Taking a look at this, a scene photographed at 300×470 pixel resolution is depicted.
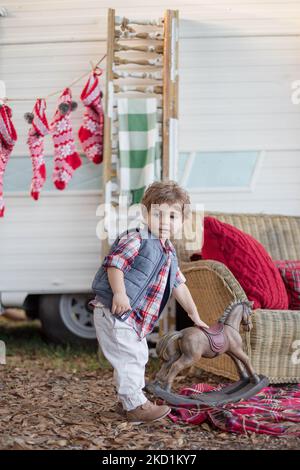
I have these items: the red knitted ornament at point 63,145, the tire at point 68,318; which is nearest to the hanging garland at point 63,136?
the red knitted ornament at point 63,145

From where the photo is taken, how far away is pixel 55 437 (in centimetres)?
317

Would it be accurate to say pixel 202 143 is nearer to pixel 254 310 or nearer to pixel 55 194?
pixel 55 194

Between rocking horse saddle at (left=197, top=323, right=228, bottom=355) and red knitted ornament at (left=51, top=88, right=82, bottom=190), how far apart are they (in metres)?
2.17

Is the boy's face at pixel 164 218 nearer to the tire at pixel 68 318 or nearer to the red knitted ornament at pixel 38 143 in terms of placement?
the red knitted ornament at pixel 38 143

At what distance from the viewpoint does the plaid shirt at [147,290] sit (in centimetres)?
336

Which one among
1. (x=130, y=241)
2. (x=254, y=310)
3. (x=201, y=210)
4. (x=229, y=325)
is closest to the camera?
(x=130, y=241)

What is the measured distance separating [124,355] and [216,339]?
53 centimetres

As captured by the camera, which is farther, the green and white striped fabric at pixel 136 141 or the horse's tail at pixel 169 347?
the green and white striped fabric at pixel 136 141

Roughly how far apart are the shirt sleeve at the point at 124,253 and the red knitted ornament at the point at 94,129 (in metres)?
2.12

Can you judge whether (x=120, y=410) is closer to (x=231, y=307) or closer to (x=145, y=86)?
(x=231, y=307)

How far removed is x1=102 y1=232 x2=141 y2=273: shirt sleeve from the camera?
11.0 ft

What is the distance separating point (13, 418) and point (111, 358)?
0.63 meters

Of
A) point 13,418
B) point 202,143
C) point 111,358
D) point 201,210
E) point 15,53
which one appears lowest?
point 13,418
